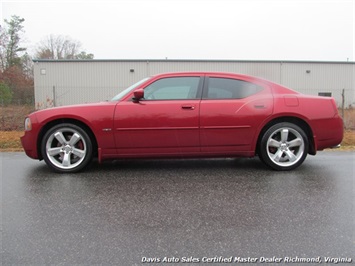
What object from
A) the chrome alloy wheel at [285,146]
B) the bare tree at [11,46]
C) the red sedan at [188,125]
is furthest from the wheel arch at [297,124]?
the bare tree at [11,46]

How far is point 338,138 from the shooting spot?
15.9 feet

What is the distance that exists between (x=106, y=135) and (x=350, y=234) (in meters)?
3.24

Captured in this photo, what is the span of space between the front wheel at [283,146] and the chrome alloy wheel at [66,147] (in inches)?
107

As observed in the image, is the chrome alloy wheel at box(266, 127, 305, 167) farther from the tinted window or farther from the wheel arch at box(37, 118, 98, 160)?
the wheel arch at box(37, 118, 98, 160)

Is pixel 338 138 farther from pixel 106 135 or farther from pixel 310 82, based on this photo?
pixel 310 82

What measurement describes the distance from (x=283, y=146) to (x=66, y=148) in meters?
3.26

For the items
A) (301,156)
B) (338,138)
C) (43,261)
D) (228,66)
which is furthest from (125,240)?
(228,66)

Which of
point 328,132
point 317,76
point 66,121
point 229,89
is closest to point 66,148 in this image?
point 66,121

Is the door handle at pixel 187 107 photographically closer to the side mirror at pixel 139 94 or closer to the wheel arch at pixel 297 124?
the side mirror at pixel 139 94

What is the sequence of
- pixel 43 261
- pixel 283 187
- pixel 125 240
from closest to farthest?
1. pixel 43 261
2. pixel 125 240
3. pixel 283 187

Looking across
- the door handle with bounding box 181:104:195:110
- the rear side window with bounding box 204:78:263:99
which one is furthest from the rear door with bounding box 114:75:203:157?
the rear side window with bounding box 204:78:263:99

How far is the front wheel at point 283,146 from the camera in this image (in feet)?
15.4

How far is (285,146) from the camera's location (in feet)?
15.5

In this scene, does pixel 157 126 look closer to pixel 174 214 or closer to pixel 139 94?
pixel 139 94
